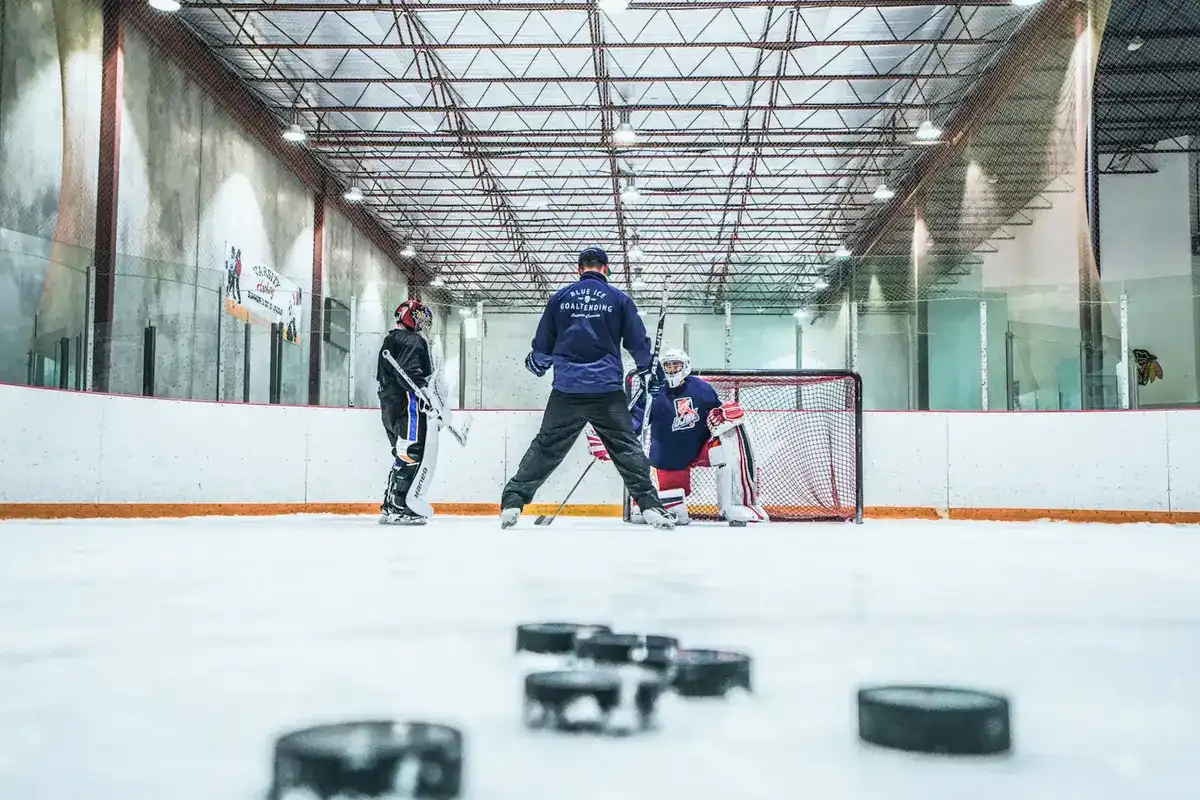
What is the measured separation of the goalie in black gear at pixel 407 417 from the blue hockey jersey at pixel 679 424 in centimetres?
156

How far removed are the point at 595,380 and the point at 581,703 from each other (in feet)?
13.9

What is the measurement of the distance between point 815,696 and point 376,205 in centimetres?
2043

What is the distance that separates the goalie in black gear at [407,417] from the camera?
7.03 meters

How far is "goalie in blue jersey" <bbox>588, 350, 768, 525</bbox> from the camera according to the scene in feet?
24.0

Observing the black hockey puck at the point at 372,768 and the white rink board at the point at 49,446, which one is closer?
the black hockey puck at the point at 372,768

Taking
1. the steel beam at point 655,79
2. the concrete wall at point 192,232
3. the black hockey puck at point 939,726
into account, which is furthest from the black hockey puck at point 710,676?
the steel beam at point 655,79

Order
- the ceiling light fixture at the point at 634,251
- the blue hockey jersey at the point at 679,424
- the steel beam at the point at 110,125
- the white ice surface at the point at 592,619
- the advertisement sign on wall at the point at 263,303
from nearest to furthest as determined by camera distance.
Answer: the white ice surface at the point at 592,619
the blue hockey jersey at the point at 679,424
the advertisement sign on wall at the point at 263,303
the steel beam at the point at 110,125
the ceiling light fixture at the point at 634,251

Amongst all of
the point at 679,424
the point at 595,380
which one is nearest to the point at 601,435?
the point at 595,380

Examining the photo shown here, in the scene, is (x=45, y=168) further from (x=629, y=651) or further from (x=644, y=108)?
(x=629, y=651)

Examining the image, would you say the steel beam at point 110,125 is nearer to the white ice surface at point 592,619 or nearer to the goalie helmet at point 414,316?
the goalie helmet at point 414,316

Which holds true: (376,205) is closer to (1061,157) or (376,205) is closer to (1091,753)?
(1061,157)

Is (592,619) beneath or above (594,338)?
beneath

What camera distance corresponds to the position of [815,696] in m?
1.53

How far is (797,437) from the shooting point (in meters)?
8.86
